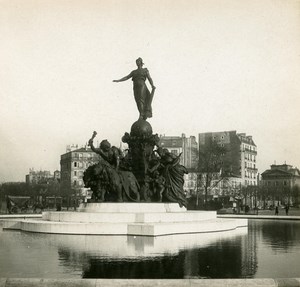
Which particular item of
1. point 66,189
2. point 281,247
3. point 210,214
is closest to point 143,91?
point 210,214

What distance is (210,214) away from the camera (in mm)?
25031

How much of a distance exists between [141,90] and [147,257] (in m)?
15.2

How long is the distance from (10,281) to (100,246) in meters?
6.06

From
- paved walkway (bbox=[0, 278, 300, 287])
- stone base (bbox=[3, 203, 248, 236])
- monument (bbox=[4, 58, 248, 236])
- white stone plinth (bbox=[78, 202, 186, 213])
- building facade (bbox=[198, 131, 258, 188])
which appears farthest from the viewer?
building facade (bbox=[198, 131, 258, 188])

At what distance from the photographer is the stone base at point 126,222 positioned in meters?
19.2

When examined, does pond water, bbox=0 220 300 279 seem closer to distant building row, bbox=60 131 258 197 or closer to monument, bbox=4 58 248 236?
monument, bbox=4 58 248 236

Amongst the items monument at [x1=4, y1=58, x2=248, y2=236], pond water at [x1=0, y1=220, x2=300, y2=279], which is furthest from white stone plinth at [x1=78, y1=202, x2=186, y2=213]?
pond water at [x1=0, y1=220, x2=300, y2=279]

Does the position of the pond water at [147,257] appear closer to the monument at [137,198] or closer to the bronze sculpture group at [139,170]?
the monument at [137,198]

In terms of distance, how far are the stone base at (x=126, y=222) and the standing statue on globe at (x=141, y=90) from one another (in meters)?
5.45

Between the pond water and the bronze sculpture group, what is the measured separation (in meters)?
5.57

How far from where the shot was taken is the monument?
64.9ft

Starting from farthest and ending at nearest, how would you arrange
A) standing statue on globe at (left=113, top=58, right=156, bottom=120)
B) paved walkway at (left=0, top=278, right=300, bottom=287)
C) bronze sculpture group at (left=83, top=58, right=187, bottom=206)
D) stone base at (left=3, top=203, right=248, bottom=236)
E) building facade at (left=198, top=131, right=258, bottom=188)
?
building facade at (left=198, top=131, right=258, bottom=188) < standing statue on globe at (left=113, top=58, right=156, bottom=120) < bronze sculpture group at (left=83, top=58, right=187, bottom=206) < stone base at (left=3, top=203, right=248, bottom=236) < paved walkway at (left=0, top=278, right=300, bottom=287)

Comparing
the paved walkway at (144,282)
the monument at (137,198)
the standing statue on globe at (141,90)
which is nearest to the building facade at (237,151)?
the standing statue on globe at (141,90)

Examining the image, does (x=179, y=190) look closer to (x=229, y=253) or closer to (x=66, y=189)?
(x=229, y=253)
